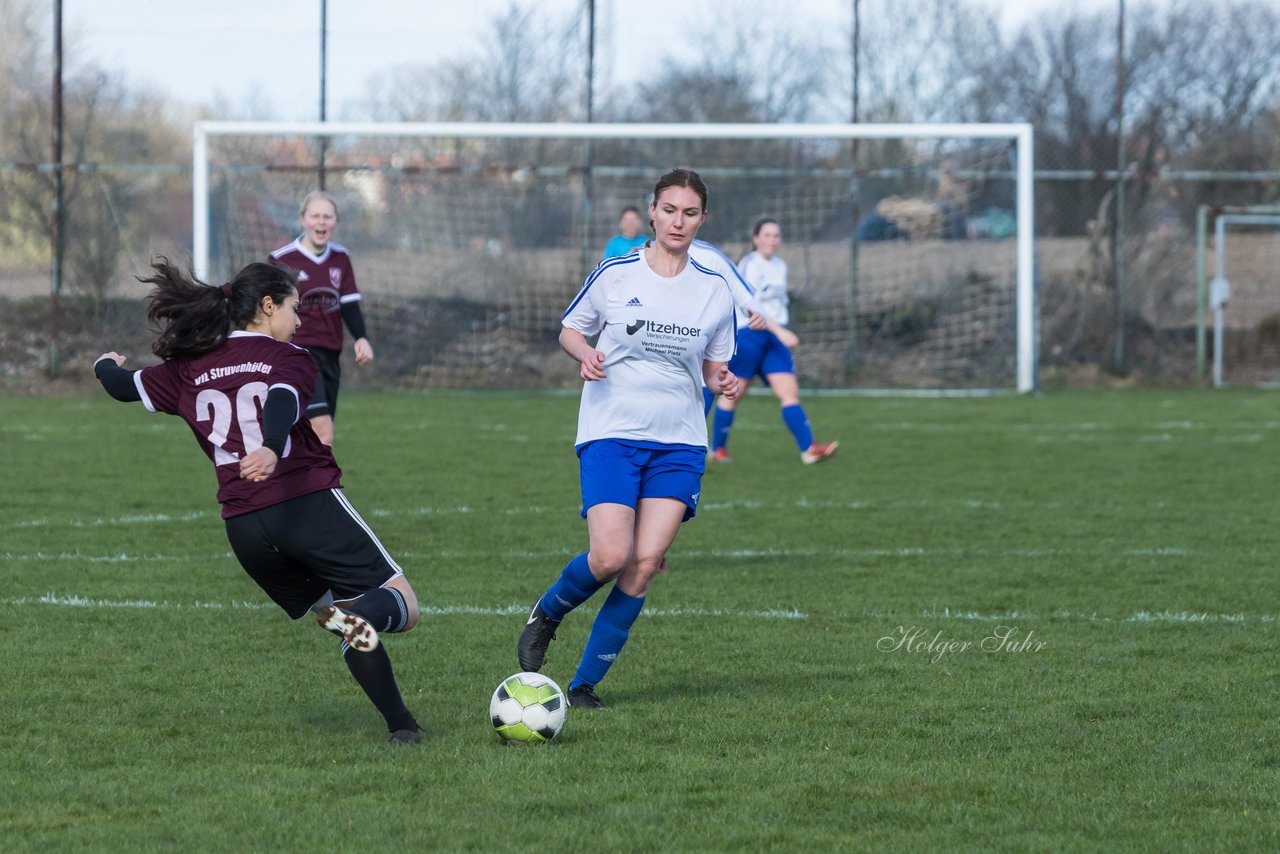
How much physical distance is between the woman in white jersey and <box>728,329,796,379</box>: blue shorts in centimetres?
707

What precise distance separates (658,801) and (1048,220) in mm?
20570

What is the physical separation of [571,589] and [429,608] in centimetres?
174

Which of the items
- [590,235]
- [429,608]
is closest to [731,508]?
[429,608]

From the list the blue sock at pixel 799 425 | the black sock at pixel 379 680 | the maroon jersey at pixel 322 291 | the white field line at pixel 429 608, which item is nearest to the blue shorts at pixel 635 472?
the black sock at pixel 379 680

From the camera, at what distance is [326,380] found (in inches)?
401

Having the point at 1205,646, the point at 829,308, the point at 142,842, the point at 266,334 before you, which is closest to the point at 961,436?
the point at 829,308

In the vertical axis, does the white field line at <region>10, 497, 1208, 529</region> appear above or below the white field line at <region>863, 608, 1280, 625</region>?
above

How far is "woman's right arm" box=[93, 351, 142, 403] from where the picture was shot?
15.7 ft

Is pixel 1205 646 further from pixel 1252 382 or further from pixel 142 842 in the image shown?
pixel 1252 382

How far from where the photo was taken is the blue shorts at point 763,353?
12586 mm

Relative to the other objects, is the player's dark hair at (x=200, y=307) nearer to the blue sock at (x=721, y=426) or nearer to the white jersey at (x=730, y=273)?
the white jersey at (x=730, y=273)

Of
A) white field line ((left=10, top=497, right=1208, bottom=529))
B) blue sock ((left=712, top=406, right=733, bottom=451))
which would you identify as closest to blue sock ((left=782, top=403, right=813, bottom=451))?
blue sock ((left=712, top=406, right=733, bottom=451))

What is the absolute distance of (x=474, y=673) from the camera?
575cm

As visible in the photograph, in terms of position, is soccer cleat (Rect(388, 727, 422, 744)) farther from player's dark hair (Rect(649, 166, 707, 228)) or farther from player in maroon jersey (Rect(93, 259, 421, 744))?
player's dark hair (Rect(649, 166, 707, 228))
